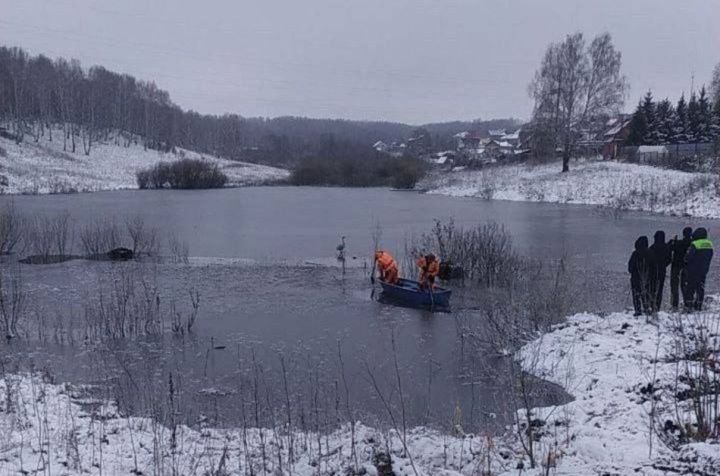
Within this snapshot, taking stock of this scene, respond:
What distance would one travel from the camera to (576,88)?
47812 mm

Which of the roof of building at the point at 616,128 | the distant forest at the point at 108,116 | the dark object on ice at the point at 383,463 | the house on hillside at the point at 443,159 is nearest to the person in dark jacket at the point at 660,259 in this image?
the dark object on ice at the point at 383,463

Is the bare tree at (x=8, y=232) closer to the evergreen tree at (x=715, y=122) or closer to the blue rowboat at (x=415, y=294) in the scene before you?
the blue rowboat at (x=415, y=294)

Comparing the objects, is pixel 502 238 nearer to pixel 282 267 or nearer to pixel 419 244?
pixel 419 244

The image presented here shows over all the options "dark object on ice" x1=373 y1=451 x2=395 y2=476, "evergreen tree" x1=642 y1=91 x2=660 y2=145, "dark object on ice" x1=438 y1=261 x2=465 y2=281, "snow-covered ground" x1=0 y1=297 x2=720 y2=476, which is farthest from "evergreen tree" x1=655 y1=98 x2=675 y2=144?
"dark object on ice" x1=373 y1=451 x2=395 y2=476

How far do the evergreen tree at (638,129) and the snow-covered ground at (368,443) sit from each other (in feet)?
172

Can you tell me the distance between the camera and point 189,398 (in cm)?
924

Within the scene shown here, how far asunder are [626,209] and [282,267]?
78.0 ft

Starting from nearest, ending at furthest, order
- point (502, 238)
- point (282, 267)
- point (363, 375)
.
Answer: point (363, 375) < point (502, 238) < point (282, 267)

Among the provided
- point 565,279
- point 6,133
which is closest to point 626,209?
point 565,279

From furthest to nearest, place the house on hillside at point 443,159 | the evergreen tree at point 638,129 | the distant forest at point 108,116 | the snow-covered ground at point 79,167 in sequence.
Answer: the house on hillside at point 443,159, the distant forest at point 108,116, the evergreen tree at point 638,129, the snow-covered ground at point 79,167

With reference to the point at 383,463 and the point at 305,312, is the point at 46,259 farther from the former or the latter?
the point at 383,463

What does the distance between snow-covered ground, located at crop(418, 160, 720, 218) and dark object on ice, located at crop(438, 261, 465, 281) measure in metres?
19.5

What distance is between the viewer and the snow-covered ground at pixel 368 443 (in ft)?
18.1

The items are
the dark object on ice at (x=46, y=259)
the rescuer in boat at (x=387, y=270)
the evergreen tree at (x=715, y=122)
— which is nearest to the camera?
the rescuer in boat at (x=387, y=270)
